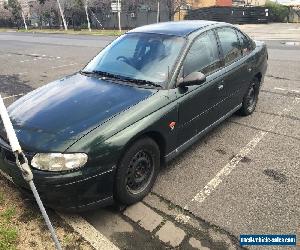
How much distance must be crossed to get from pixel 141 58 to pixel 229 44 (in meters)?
1.68

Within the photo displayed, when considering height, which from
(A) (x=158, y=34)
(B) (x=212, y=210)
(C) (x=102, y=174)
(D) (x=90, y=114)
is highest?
(A) (x=158, y=34)

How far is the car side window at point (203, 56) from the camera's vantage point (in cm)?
456

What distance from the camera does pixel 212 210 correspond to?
3.86 m

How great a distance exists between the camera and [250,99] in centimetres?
648

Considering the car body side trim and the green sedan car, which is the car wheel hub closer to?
the green sedan car

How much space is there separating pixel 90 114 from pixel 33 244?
1.34 metres

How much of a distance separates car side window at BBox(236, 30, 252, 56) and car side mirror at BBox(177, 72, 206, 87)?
202 centimetres

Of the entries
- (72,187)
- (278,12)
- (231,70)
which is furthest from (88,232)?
(278,12)

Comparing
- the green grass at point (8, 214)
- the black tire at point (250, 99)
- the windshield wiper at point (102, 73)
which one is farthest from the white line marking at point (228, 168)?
the green grass at point (8, 214)

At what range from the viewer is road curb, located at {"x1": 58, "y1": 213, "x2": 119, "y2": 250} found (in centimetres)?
334

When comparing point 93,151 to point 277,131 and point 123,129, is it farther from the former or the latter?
point 277,131

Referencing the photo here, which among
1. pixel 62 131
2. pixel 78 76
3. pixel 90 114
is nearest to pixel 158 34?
pixel 78 76

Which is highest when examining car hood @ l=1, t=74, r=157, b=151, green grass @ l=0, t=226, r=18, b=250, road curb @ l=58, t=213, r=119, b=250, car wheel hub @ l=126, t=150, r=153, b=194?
car hood @ l=1, t=74, r=157, b=151

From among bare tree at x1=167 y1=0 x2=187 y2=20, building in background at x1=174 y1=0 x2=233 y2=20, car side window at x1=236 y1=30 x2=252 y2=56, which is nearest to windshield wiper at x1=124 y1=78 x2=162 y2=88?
car side window at x1=236 y1=30 x2=252 y2=56
